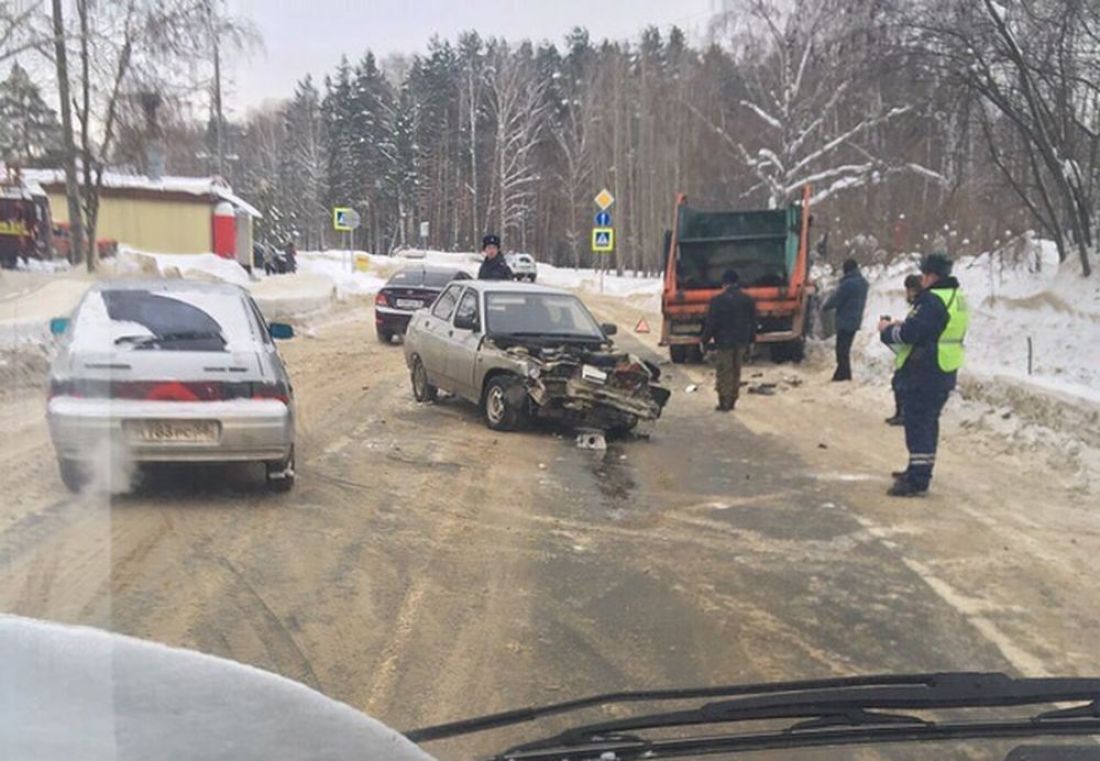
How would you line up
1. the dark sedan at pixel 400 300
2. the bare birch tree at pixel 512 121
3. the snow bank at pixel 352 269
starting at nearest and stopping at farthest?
the dark sedan at pixel 400 300
the bare birch tree at pixel 512 121
the snow bank at pixel 352 269

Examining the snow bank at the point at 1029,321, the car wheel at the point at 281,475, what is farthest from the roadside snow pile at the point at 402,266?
the car wheel at the point at 281,475

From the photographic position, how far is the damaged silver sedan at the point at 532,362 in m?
9.70

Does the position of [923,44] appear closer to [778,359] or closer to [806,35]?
[778,359]

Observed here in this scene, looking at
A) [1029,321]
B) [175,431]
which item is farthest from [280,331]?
[1029,321]

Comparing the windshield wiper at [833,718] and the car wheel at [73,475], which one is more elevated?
the windshield wiper at [833,718]

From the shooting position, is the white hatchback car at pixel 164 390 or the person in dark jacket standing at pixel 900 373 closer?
the white hatchback car at pixel 164 390

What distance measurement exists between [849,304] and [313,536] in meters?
10.5

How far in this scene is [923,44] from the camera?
53.6 ft

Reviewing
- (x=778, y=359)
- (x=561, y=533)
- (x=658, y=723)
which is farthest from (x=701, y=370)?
(x=658, y=723)

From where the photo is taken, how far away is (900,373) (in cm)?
814

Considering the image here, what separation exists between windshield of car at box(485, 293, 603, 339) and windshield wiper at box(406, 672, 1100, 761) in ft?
26.4

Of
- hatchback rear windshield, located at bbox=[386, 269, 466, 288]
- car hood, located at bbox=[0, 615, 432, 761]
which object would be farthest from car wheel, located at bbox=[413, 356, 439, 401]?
car hood, located at bbox=[0, 615, 432, 761]

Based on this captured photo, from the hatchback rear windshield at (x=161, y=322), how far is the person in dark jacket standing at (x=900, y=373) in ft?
17.2

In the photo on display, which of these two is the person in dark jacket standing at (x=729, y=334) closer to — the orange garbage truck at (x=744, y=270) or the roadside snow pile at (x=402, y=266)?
the orange garbage truck at (x=744, y=270)
